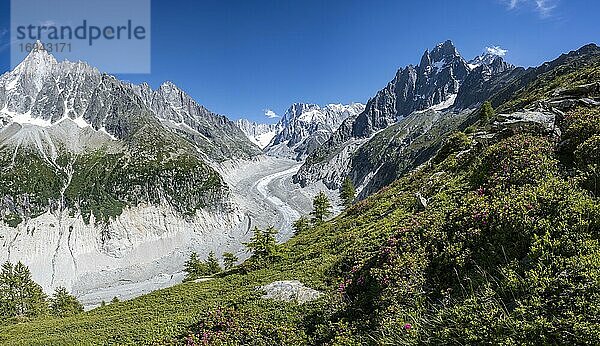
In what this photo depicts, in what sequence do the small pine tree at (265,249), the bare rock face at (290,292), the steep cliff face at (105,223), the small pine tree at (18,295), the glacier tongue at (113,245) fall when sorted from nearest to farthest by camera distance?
the bare rock face at (290,292), the small pine tree at (265,249), the small pine tree at (18,295), the glacier tongue at (113,245), the steep cliff face at (105,223)

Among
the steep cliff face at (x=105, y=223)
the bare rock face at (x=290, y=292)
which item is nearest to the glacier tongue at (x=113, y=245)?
the steep cliff face at (x=105, y=223)

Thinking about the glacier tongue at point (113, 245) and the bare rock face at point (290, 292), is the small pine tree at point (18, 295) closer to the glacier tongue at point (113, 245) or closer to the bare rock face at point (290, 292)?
the bare rock face at point (290, 292)

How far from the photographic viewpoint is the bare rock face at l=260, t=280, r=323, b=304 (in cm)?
1575

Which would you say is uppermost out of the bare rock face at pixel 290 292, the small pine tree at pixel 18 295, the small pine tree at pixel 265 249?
the small pine tree at pixel 265 249

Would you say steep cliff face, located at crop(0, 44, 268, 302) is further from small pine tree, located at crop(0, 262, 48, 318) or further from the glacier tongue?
small pine tree, located at crop(0, 262, 48, 318)

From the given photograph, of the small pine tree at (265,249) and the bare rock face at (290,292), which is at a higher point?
the small pine tree at (265,249)

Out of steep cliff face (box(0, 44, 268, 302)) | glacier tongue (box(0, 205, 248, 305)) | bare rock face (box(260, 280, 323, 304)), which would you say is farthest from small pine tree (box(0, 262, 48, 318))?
steep cliff face (box(0, 44, 268, 302))

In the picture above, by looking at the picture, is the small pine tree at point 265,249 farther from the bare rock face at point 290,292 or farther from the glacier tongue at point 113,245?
the glacier tongue at point 113,245

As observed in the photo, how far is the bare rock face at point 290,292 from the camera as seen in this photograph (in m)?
15.8

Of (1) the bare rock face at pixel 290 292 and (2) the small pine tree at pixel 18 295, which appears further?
(2) the small pine tree at pixel 18 295

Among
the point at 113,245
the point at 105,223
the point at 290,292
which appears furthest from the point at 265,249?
the point at 105,223

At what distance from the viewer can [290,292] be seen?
16578mm

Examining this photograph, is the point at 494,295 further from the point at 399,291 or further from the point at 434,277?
the point at 399,291

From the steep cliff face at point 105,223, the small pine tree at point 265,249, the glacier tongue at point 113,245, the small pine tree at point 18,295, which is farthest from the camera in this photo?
the steep cliff face at point 105,223
